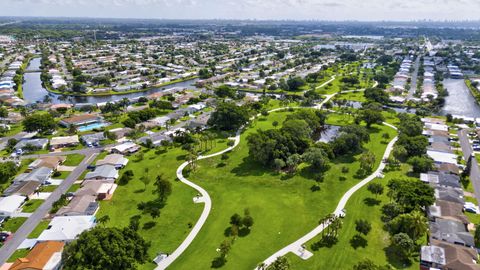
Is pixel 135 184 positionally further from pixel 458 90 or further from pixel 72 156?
pixel 458 90

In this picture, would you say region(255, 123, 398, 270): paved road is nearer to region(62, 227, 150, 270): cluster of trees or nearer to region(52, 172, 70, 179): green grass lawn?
region(62, 227, 150, 270): cluster of trees

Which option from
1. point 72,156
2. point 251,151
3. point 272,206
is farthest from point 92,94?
point 272,206

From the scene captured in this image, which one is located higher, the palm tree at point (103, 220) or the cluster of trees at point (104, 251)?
the cluster of trees at point (104, 251)

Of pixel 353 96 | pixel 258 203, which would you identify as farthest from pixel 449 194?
pixel 353 96

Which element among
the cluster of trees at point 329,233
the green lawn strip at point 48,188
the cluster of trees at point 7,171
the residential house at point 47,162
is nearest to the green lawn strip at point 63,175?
the residential house at point 47,162

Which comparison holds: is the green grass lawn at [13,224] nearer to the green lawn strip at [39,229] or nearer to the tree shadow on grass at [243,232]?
the green lawn strip at [39,229]
